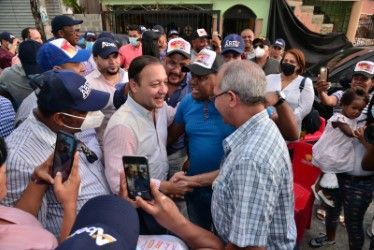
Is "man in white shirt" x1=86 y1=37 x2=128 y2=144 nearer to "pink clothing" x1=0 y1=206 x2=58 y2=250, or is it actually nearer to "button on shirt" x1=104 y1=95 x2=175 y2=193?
"button on shirt" x1=104 y1=95 x2=175 y2=193

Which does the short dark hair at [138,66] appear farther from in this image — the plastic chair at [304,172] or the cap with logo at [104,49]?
the plastic chair at [304,172]

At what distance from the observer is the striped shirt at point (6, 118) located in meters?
2.54

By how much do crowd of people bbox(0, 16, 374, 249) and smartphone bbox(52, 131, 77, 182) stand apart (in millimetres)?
40

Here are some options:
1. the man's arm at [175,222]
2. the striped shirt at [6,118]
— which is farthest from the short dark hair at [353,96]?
the striped shirt at [6,118]

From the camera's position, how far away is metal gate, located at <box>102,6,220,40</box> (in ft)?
38.5

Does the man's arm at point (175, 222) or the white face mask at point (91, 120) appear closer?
the man's arm at point (175, 222)

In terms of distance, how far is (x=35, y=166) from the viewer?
5.34 feet

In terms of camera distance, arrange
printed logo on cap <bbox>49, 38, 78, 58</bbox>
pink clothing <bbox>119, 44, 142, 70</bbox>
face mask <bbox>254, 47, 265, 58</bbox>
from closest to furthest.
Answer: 1. printed logo on cap <bbox>49, 38, 78, 58</bbox>
2. face mask <bbox>254, 47, 265, 58</bbox>
3. pink clothing <bbox>119, 44, 142, 70</bbox>

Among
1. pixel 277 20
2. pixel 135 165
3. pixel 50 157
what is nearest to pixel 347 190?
pixel 135 165

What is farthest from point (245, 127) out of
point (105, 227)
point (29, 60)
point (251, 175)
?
point (29, 60)

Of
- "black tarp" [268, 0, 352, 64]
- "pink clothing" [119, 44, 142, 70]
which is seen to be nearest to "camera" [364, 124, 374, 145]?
"pink clothing" [119, 44, 142, 70]

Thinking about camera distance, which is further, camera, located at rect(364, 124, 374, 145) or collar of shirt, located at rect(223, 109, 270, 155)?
camera, located at rect(364, 124, 374, 145)

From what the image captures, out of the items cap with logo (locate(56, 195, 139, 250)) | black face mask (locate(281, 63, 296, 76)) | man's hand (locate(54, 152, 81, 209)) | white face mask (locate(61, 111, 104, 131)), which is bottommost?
man's hand (locate(54, 152, 81, 209))

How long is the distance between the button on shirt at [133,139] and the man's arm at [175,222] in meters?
0.38
